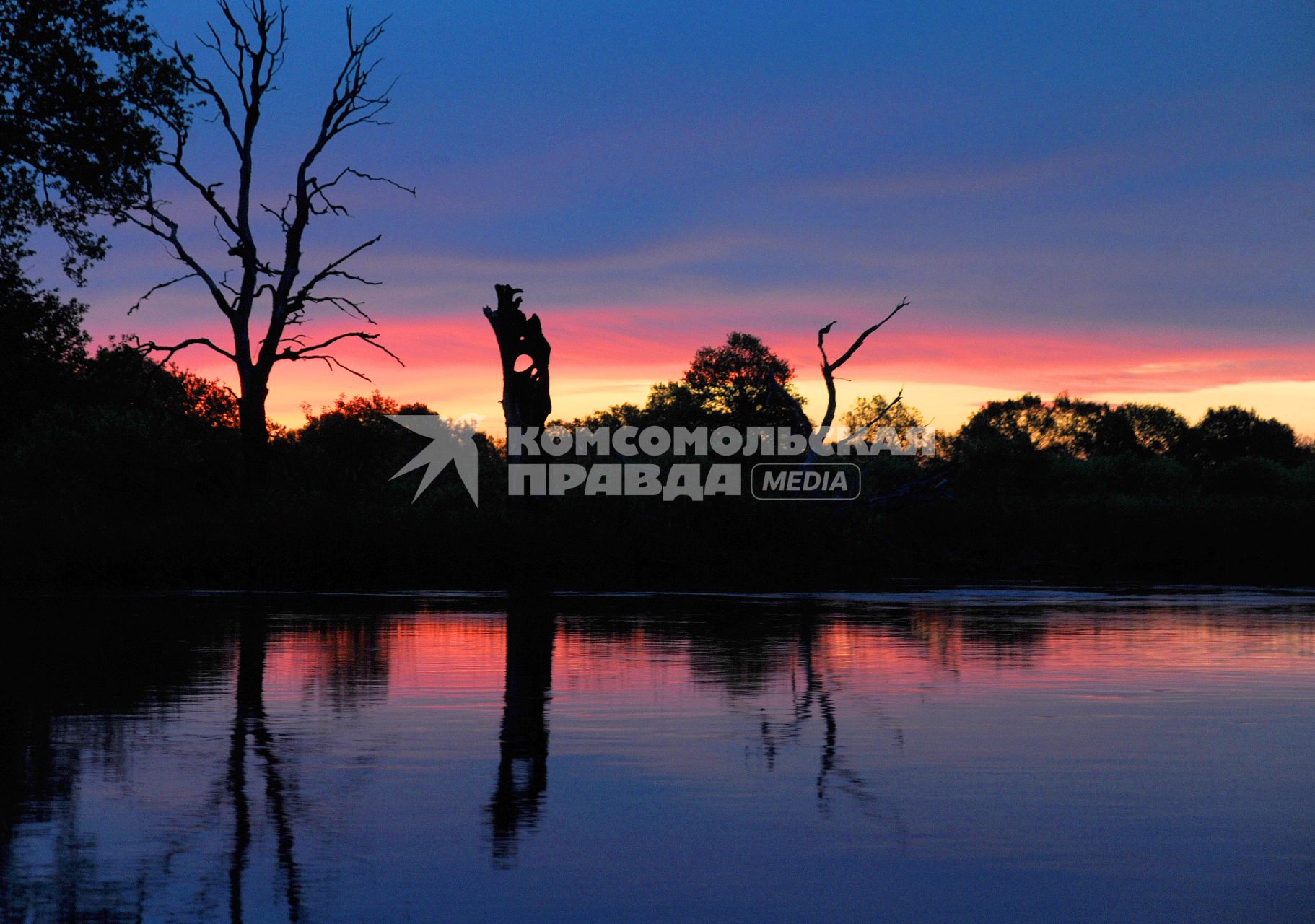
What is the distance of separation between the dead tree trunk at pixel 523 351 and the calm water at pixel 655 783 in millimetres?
26701

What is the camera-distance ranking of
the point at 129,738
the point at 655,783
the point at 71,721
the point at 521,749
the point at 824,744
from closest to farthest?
the point at 655,783
the point at 521,749
the point at 824,744
the point at 129,738
the point at 71,721

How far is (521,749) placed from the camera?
10883 mm

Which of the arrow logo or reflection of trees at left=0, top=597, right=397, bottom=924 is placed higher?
the arrow logo

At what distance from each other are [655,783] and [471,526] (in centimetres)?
3199

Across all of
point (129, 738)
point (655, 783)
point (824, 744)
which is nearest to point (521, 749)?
point (655, 783)

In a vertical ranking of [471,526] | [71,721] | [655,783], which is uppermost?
[471,526]

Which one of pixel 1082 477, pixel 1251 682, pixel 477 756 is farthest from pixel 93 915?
pixel 1082 477

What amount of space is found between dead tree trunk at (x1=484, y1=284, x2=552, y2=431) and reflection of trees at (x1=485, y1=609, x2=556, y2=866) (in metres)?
26.1

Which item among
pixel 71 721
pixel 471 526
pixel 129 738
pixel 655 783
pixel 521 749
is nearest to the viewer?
pixel 655 783

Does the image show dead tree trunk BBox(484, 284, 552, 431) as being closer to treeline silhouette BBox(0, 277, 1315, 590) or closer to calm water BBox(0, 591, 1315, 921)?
treeline silhouette BBox(0, 277, 1315, 590)

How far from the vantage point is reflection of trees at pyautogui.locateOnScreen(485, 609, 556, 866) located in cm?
808

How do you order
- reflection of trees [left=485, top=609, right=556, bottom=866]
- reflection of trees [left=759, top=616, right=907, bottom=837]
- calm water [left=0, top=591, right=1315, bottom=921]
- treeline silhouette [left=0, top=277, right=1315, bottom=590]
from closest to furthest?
calm water [left=0, top=591, right=1315, bottom=921] < reflection of trees [left=485, top=609, right=556, bottom=866] < reflection of trees [left=759, top=616, right=907, bottom=837] < treeline silhouette [left=0, top=277, right=1315, bottom=590]

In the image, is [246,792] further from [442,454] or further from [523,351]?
[442,454]

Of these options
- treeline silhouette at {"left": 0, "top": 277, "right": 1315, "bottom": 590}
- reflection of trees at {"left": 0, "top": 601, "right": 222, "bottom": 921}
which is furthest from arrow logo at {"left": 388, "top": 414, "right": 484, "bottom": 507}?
reflection of trees at {"left": 0, "top": 601, "right": 222, "bottom": 921}
